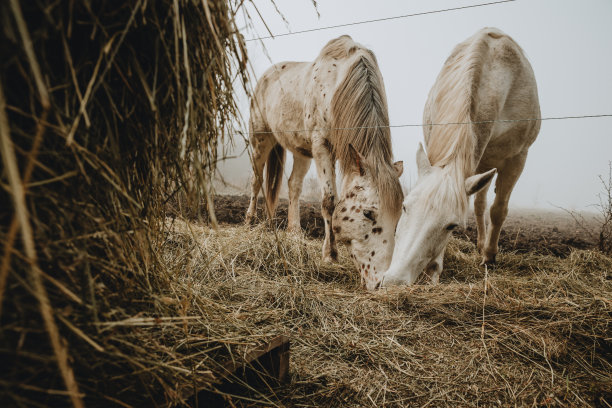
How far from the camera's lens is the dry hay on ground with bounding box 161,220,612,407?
1263 mm

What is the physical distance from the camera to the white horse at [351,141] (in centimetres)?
264

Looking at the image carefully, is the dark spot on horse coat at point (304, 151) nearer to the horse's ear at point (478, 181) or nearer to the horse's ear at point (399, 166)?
the horse's ear at point (399, 166)

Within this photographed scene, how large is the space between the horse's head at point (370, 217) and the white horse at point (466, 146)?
214 millimetres

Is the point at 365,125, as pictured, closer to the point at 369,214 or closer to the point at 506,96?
the point at 369,214

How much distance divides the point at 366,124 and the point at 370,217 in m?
0.94

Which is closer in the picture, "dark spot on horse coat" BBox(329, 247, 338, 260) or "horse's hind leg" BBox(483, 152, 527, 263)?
"dark spot on horse coat" BBox(329, 247, 338, 260)

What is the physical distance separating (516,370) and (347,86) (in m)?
2.66

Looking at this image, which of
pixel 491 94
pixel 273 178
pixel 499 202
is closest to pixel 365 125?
pixel 491 94

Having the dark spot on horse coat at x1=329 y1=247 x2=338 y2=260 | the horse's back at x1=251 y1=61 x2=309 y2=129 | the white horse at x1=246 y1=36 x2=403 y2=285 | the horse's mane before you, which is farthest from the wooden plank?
the horse's back at x1=251 y1=61 x2=309 y2=129

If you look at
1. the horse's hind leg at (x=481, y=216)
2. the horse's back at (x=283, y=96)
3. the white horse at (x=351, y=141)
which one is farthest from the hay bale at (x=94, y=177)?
the horse's hind leg at (x=481, y=216)

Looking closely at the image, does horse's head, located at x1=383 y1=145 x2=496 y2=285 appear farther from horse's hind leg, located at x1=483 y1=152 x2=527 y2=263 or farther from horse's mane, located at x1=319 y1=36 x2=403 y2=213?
horse's hind leg, located at x1=483 y1=152 x2=527 y2=263

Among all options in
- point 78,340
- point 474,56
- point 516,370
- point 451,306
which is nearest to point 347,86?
point 474,56

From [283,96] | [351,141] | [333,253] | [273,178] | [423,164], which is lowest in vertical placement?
[333,253]

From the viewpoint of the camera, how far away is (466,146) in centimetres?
254
